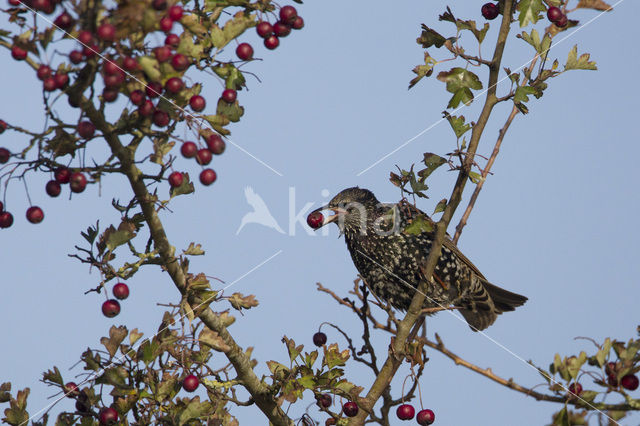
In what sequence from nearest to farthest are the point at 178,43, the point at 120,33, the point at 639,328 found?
1. the point at 120,33
2. the point at 178,43
3. the point at 639,328

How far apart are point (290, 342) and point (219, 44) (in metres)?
1.42

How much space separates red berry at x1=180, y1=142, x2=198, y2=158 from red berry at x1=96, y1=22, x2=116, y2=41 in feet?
1.83

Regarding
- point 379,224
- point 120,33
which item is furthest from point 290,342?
point 379,224

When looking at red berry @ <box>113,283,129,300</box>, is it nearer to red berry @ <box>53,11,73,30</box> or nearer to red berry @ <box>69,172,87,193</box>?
red berry @ <box>69,172,87,193</box>

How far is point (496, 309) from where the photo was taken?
6738 millimetres

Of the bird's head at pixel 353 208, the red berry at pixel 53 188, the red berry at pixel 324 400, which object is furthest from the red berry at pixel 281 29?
the bird's head at pixel 353 208

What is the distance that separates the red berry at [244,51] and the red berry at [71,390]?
1.56 meters

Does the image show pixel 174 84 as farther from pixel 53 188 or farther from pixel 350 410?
pixel 350 410

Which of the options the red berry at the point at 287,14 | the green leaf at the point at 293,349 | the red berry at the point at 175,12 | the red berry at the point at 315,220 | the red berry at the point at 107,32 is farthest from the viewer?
the red berry at the point at 315,220

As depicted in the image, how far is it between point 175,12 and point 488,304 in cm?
425

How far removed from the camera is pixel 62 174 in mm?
3289

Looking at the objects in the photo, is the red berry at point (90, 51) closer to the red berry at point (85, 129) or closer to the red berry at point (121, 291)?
the red berry at point (85, 129)

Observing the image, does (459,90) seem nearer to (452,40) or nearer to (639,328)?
(452,40)

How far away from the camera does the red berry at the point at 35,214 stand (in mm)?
3430
